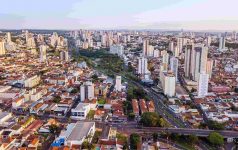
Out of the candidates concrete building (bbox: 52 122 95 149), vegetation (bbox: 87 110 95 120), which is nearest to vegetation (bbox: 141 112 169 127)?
concrete building (bbox: 52 122 95 149)

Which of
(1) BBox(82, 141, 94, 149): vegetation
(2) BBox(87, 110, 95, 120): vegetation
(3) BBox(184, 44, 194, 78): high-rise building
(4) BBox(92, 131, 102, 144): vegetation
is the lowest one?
(4) BBox(92, 131, 102, 144): vegetation

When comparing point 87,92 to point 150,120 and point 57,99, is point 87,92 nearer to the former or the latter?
point 57,99

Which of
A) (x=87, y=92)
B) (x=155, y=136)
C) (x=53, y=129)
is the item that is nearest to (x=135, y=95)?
(x=87, y=92)

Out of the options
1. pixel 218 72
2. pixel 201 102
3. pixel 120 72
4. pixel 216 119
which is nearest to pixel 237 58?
pixel 218 72

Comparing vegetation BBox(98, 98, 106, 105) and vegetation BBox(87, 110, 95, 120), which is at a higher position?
vegetation BBox(98, 98, 106, 105)

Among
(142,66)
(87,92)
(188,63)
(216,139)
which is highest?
(188,63)

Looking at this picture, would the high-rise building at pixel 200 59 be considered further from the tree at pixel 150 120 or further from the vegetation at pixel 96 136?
the vegetation at pixel 96 136

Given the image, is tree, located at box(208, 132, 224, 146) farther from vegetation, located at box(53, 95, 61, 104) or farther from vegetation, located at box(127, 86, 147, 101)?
vegetation, located at box(53, 95, 61, 104)

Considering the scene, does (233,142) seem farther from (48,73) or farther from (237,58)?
(237,58)

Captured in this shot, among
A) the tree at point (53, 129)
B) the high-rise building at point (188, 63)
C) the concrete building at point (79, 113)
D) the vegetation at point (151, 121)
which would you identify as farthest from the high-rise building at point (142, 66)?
the tree at point (53, 129)

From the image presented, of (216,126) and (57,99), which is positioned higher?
(57,99)

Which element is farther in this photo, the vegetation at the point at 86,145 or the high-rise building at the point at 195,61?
the high-rise building at the point at 195,61
